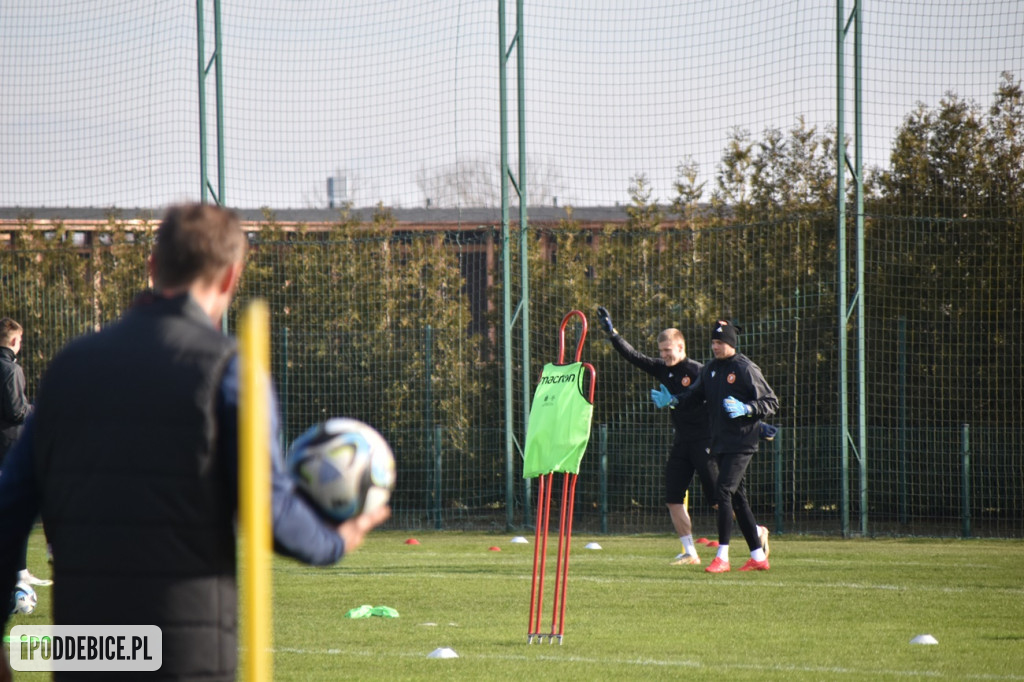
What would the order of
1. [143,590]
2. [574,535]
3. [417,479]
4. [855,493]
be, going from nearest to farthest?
[143,590]
[855,493]
[574,535]
[417,479]

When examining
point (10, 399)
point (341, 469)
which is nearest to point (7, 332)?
point (10, 399)

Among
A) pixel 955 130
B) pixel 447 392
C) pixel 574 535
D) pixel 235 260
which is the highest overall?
pixel 955 130

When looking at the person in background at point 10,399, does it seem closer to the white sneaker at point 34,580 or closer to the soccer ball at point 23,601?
the white sneaker at point 34,580

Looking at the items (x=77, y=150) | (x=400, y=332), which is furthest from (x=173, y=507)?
(x=77, y=150)

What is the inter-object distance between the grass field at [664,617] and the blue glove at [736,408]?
136cm

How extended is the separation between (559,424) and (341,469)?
4987 millimetres

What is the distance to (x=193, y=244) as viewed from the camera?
264 centimetres

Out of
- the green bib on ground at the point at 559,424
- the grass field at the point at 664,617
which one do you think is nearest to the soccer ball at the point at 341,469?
the grass field at the point at 664,617

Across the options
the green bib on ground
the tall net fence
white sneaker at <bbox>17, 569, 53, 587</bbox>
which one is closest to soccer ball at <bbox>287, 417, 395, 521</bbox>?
the green bib on ground

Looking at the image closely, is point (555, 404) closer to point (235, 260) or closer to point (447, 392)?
point (235, 260)

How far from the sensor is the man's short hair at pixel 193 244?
264cm

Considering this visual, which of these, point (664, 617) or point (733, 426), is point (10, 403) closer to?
point (664, 617)

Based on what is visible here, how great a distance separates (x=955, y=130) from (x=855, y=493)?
502cm

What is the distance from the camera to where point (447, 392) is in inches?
695
